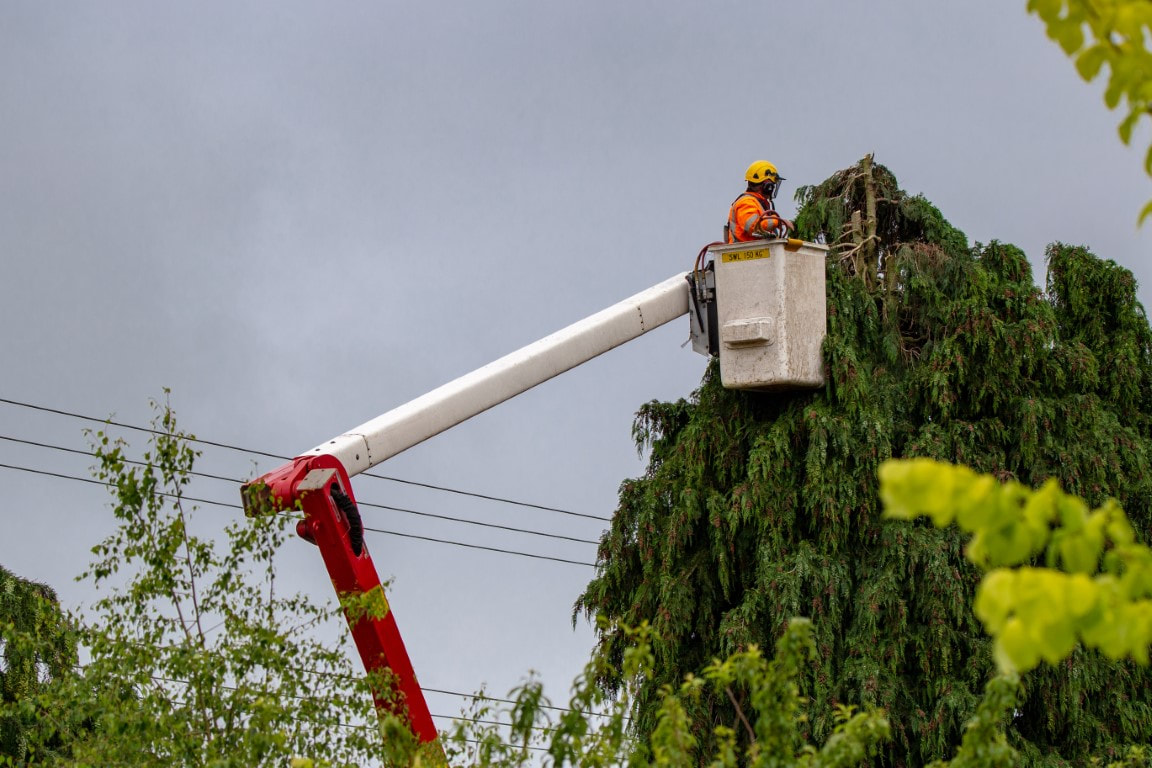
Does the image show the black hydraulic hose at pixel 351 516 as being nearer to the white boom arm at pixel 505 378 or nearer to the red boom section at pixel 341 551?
the red boom section at pixel 341 551

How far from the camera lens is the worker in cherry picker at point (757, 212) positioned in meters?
14.4

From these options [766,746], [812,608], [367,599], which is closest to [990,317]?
[812,608]

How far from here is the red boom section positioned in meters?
11.0

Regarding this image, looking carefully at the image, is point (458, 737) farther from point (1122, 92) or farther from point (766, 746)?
point (1122, 92)

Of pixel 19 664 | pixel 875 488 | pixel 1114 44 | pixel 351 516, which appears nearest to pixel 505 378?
pixel 351 516

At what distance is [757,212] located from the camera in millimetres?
14531

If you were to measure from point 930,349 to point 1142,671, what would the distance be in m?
3.53

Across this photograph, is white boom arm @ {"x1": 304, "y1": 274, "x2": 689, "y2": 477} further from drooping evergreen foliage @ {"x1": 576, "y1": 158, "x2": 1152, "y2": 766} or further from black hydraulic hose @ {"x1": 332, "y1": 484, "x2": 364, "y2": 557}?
drooping evergreen foliage @ {"x1": 576, "y1": 158, "x2": 1152, "y2": 766}

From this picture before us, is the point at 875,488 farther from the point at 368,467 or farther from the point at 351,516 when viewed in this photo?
the point at 351,516

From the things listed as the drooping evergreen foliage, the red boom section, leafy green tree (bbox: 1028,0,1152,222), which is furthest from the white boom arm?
leafy green tree (bbox: 1028,0,1152,222)

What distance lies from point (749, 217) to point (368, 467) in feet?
14.9

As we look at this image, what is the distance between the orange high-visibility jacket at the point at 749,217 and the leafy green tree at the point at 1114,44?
10.6m

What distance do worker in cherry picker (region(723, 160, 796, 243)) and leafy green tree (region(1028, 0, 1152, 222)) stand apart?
10.7 m

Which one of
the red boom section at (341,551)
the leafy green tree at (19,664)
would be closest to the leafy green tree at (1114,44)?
Answer: the red boom section at (341,551)
